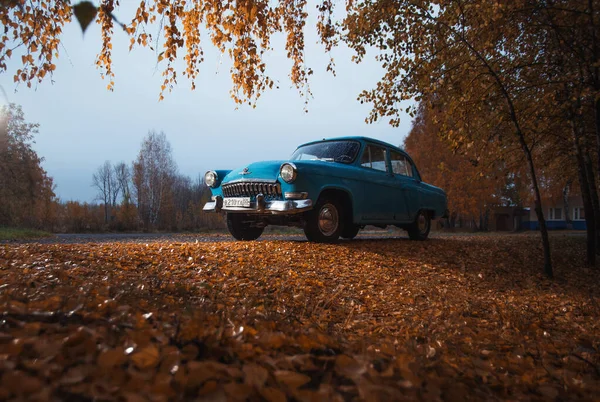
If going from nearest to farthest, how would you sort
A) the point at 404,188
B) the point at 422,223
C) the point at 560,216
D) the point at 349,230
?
the point at 349,230, the point at 404,188, the point at 422,223, the point at 560,216

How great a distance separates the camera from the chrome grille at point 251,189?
661 cm

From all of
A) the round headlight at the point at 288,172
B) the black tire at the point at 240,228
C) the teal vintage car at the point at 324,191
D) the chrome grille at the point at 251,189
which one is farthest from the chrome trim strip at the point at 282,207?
the black tire at the point at 240,228

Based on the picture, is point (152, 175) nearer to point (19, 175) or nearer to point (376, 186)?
point (19, 175)

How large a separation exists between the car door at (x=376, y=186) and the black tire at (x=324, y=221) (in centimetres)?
58

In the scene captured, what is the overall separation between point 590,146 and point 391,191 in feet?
22.0

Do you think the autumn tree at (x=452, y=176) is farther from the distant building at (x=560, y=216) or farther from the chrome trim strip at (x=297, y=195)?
the chrome trim strip at (x=297, y=195)

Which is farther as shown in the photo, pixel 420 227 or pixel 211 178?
pixel 420 227

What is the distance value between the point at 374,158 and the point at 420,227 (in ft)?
8.01

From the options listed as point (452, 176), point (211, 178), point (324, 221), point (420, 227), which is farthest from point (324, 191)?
point (452, 176)

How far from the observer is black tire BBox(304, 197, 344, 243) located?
266 inches

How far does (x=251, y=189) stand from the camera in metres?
6.88

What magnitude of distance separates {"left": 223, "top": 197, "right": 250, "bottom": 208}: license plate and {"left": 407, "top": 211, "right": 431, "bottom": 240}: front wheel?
173 inches

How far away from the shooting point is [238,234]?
806 centimetres

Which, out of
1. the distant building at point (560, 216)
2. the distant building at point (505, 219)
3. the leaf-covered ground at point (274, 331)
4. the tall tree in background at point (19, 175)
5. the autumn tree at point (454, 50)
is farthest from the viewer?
the distant building at point (560, 216)
